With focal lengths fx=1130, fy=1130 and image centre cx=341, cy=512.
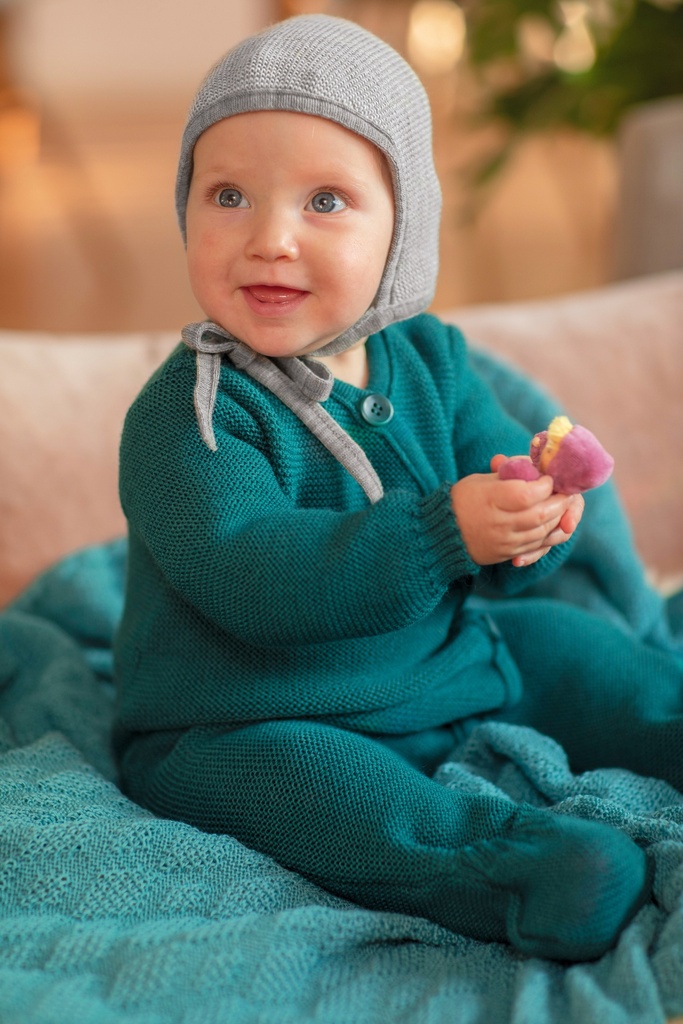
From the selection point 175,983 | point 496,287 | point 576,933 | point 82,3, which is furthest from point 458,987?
point 82,3

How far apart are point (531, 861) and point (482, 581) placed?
0.31 metres

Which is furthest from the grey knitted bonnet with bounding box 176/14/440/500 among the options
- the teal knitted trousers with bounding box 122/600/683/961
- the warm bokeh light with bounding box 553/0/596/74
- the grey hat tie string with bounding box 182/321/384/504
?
the warm bokeh light with bounding box 553/0/596/74

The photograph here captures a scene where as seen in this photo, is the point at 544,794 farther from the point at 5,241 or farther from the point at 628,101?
the point at 5,241

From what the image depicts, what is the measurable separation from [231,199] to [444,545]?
0.33 m

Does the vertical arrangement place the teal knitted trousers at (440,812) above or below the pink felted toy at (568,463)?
below

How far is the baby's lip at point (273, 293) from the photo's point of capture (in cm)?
91

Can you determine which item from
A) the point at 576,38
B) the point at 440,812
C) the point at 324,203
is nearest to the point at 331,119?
the point at 324,203

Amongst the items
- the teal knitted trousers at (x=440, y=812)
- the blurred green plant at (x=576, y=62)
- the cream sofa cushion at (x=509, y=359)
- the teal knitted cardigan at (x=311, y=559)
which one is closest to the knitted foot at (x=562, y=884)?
the teal knitted trousers at (x=440, y=812)

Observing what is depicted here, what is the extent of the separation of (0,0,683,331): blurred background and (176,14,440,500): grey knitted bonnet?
108 cm

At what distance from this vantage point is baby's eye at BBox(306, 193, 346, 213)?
0.90 m

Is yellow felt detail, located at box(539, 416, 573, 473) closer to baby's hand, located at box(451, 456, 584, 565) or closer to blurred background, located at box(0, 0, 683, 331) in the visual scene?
baby's hand, located at box(451, 456, 584, 565)

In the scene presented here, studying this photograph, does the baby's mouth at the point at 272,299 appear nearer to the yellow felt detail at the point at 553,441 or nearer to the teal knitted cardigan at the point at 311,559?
the teal knitted cardigan at the point at 311,559

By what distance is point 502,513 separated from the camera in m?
0.82

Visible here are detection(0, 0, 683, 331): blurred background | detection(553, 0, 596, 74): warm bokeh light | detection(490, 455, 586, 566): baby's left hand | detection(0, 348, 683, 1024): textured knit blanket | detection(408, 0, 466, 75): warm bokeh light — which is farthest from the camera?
detection(408, 0, 466, 75): warm bokeh light
